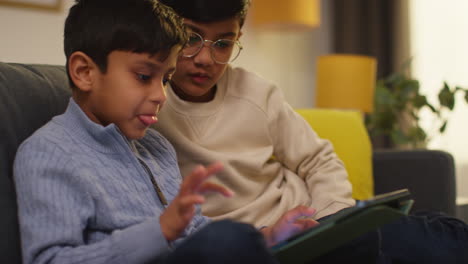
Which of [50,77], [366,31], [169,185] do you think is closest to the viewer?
[169,185]

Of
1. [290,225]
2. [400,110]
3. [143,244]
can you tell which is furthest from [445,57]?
[143,244]

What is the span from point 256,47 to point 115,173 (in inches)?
110

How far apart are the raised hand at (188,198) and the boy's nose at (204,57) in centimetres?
58

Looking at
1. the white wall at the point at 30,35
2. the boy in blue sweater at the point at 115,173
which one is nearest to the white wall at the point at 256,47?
the white wall at the point at 30,35

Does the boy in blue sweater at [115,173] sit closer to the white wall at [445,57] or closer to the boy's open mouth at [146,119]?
the boy's open mouth at [146,119]

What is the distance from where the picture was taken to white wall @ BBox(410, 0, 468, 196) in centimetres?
348

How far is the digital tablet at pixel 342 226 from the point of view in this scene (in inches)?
31.1

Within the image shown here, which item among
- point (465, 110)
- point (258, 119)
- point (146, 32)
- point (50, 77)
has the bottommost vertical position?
point (465, 110)

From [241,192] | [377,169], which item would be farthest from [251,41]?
[241,192]

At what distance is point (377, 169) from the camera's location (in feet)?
6.37

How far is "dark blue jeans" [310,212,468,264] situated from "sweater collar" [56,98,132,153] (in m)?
0.57

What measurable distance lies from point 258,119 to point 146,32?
0.54 metres

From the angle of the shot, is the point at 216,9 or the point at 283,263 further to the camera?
the point at 216,9

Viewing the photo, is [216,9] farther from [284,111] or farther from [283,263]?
[283,263]
